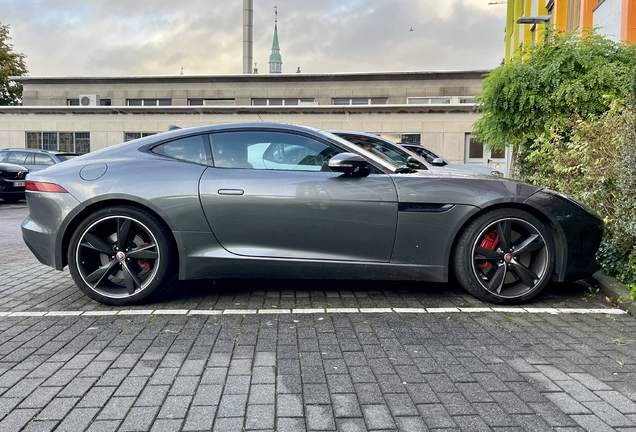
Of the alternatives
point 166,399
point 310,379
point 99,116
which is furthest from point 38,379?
point 99,116

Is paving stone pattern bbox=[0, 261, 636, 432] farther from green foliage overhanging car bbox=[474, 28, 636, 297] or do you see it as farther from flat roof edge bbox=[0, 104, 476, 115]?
flat roof edge bbox=[0, 104, 476, 115]

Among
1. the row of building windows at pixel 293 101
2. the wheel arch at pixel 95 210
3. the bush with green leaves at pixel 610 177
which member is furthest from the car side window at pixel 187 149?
the row of building windows at pixel 293 101

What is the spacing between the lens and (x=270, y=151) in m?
4.38

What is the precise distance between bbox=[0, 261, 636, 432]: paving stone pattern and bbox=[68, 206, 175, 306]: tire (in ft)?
0.84

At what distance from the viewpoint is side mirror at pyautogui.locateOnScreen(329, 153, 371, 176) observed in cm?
410

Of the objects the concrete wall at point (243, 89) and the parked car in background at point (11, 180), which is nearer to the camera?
the parked car in background at point (11, 180)

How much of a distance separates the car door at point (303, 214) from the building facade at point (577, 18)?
6427 mm

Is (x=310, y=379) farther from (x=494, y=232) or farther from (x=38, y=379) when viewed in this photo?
(x=494, y=232)

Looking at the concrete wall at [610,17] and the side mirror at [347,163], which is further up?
the concrete wall at [610,17]

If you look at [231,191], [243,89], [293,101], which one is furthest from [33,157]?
[293,101]

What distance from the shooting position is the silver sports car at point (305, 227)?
418cm

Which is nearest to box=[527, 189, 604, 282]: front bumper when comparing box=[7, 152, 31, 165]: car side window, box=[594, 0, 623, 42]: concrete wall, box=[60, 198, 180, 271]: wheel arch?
box=[60, 198, 180, 271]: wheel arch

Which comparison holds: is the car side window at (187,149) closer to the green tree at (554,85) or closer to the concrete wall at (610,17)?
the green tree at (554,85)

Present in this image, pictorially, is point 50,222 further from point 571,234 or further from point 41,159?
point 41,159
